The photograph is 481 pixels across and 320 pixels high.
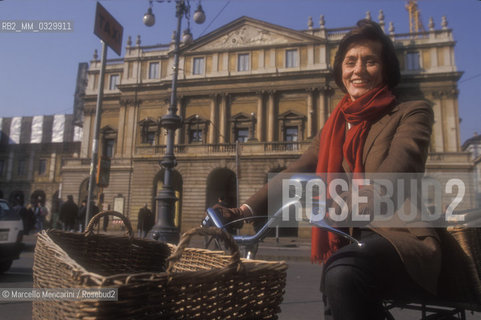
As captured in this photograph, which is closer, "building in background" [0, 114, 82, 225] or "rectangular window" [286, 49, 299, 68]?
"rectangular window" [286, 49, 299, 68]

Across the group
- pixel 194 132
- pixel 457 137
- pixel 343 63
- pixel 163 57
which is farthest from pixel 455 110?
pixel 343 63

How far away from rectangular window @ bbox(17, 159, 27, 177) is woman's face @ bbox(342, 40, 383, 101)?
5420 cm

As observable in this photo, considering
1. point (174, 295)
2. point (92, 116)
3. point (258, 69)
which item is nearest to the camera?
point (174, 295)

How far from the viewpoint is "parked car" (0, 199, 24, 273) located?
269 inches

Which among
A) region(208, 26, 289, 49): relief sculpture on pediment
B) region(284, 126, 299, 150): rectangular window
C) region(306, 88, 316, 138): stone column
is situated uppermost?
region(208, 26, 289, 49): relief sculpture on pediment

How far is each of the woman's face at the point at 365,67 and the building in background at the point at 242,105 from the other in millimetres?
23228

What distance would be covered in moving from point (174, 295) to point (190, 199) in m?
25.7

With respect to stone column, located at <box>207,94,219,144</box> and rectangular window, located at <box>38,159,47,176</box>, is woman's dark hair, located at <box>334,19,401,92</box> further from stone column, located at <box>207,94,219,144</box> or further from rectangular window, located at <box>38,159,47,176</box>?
rectangular window, located at <box>38,159,47,176</box>

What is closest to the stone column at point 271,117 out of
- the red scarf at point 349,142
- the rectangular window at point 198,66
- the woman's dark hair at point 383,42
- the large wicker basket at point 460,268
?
the rectangular window at point 198,66

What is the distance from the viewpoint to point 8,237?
273 inches

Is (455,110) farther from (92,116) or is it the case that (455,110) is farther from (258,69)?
(92,116)

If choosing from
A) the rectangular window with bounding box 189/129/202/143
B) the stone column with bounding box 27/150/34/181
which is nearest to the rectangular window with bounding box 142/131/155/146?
the rectangular window with bounding box 189/129/202/143

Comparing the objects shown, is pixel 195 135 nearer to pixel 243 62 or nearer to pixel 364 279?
pixel 243 62

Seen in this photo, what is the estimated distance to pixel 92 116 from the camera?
117 ft
